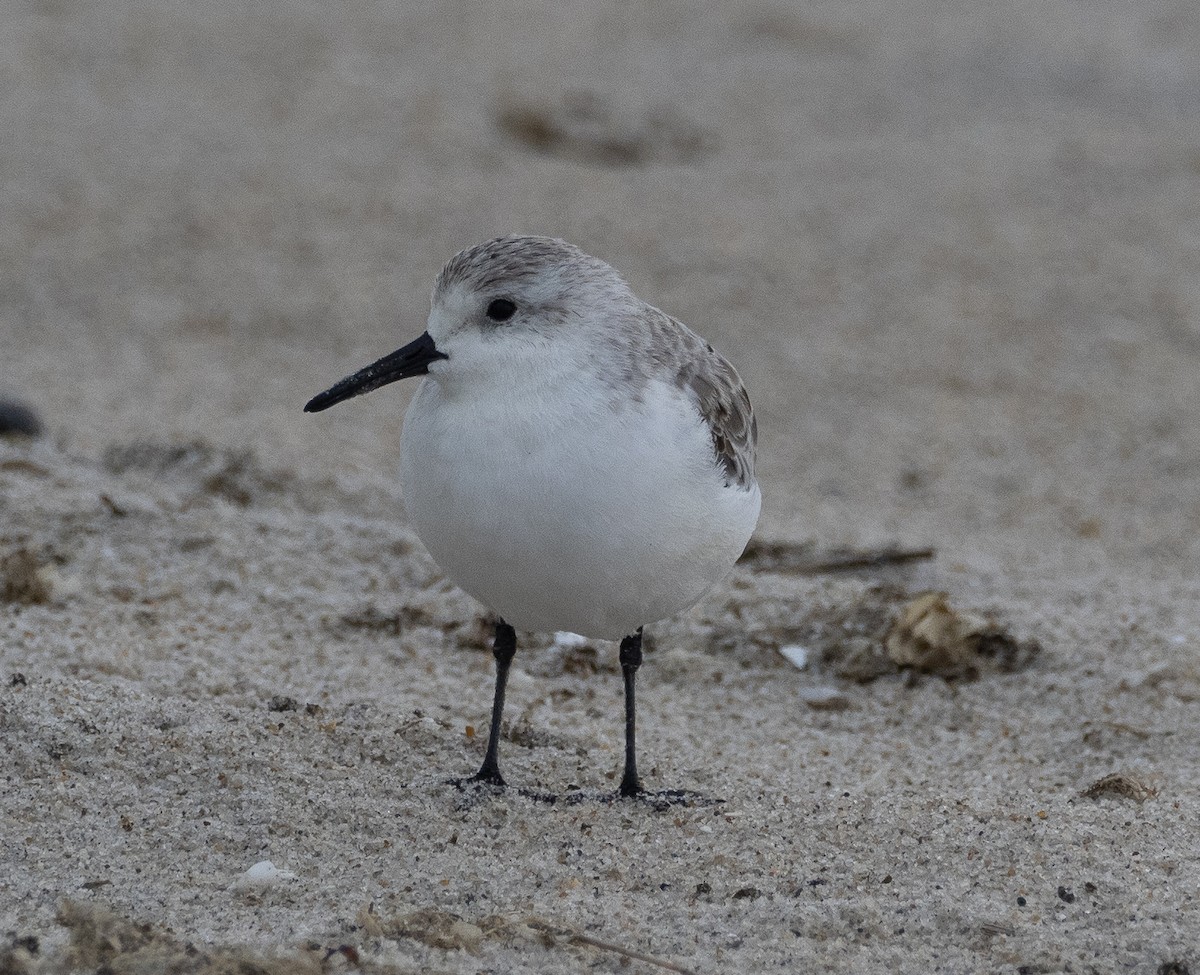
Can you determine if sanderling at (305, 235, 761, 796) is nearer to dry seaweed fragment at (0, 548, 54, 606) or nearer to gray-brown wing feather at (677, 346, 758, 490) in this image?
gray-brown wing feather at (677, 346, 758, 490)

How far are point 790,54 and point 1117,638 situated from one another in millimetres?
7446

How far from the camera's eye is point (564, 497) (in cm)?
321

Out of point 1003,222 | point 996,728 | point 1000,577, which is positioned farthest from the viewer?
point 1003,222

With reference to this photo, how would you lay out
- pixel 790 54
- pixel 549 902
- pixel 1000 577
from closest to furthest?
pixel 549 902, pixel 1000 577, pixel 790 54

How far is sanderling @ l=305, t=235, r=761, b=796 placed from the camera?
3.24 m

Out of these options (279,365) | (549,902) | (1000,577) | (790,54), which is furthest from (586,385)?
(790,54)

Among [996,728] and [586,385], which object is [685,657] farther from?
[586,385]

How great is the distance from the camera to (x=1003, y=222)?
9.16 meters

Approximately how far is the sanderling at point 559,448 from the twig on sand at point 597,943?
0.69 metres

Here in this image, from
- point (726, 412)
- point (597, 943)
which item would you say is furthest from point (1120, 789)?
point (597, 943)

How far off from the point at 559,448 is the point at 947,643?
199 centimetres

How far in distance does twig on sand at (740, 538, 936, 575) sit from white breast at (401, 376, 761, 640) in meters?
2.10

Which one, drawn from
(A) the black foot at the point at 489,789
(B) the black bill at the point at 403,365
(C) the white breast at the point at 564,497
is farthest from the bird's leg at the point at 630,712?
(B) the black bill at the point at 403,365

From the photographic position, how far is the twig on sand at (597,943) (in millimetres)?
2955
